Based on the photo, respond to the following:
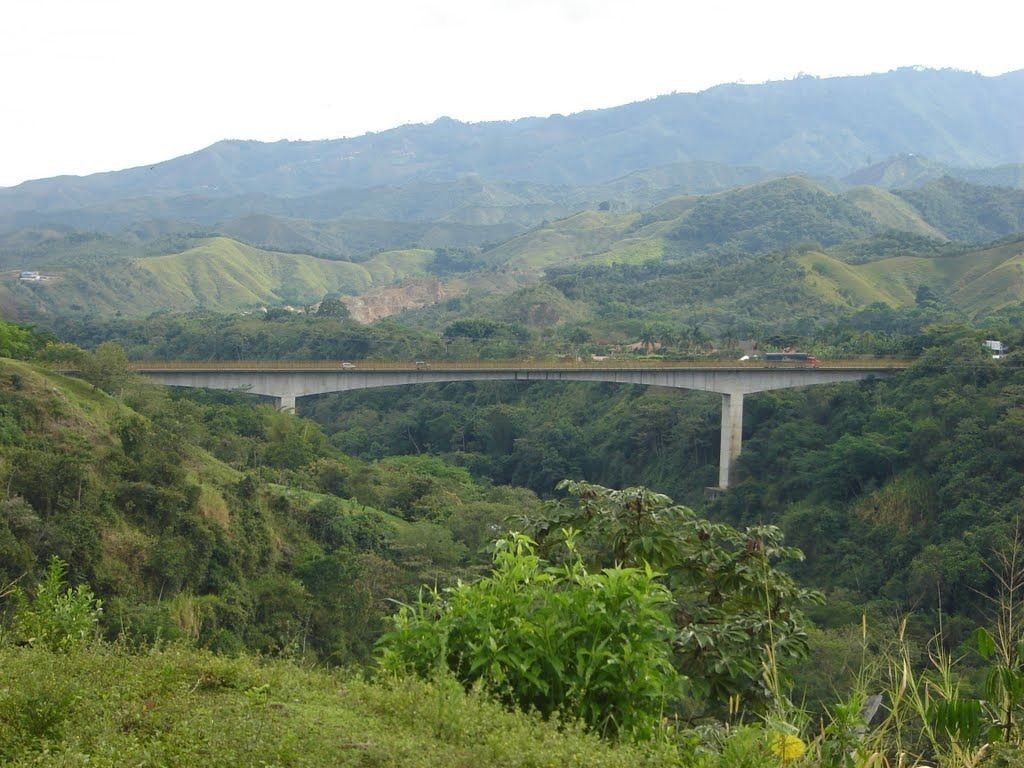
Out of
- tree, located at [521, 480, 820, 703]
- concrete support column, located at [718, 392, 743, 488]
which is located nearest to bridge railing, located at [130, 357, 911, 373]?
concrete support column, located at [718, 392, 743, 488]

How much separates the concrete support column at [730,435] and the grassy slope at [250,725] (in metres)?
46.5

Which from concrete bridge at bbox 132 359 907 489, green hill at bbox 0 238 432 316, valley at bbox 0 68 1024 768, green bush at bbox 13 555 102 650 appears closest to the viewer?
valley at bbox 0 68 1024 768

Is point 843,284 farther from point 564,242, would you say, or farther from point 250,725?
point 564,242

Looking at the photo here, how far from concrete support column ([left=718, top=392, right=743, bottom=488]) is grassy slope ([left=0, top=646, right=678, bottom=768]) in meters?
46.5

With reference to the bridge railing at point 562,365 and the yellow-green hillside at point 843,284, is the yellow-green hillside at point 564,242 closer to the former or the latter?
the yellow-green hillside at point 843,284

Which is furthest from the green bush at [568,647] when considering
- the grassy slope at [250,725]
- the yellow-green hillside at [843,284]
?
the yellow-green hillside at [843,284]

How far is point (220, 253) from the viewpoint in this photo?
169 meters

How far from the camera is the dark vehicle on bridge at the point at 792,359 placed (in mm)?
52188

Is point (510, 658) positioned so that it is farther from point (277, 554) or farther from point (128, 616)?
point (277, 554)

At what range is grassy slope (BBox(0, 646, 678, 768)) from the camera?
528 cm

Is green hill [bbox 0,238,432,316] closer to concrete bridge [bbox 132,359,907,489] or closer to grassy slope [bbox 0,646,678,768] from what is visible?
concrete bridge [bbox 132,359,907,489]

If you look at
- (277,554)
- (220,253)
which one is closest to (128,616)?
(277,554)

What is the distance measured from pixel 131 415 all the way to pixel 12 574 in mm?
11492

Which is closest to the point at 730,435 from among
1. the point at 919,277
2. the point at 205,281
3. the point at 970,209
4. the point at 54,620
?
the point at 54,620
